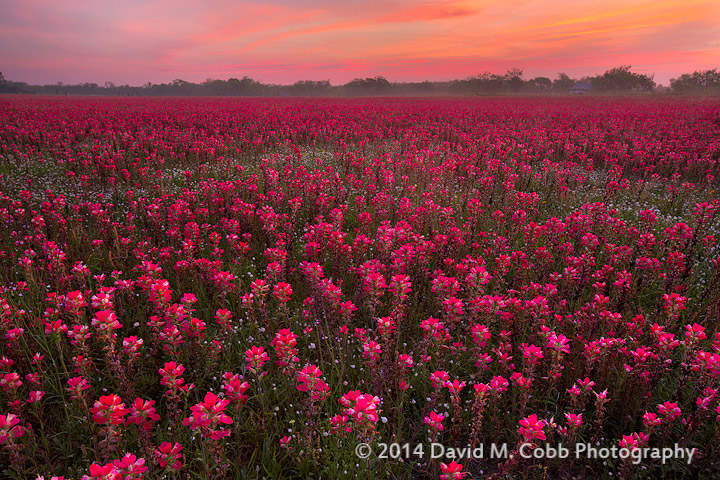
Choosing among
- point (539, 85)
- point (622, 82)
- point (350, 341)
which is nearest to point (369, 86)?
point (539, 85)

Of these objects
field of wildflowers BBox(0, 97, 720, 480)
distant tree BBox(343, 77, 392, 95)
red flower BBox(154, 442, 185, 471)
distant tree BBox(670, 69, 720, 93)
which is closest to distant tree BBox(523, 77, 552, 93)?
distant tree BBox(670, 69, 720, 93)

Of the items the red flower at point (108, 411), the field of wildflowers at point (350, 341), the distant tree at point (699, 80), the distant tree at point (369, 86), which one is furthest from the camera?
the distant tree at point (369, 86)

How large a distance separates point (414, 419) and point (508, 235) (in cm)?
407

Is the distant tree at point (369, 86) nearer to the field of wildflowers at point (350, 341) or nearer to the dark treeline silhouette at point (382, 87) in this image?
the dark treeline silhouette at point (382, 87)

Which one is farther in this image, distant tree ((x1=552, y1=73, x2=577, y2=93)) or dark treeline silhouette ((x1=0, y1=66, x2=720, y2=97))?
distant tree ((x1=552, y1=73, x2=577, y2=93))

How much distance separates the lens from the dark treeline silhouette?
10344 centimetres

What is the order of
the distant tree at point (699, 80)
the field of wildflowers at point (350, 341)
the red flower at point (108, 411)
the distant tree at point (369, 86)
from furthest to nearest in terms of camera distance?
1. the distant tree at point (369, 86)
2. the distant tree at point (699, 80)
3. the field of wildflowers at point (350, 341)
4. the red flower at point (108, 411)

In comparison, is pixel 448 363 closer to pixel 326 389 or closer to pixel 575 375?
pixel 575 375

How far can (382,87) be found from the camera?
118 m

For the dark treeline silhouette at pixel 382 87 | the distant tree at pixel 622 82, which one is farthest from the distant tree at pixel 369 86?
the distant tree at pixel 622 82

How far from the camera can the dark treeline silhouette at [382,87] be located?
10344cm

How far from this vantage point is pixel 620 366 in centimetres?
356

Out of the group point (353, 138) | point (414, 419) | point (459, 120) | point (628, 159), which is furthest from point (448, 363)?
point (459, 120)

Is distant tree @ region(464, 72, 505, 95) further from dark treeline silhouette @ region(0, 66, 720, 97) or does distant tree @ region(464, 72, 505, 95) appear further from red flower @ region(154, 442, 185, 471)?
red flower @ region(154, 442, 185, 471)
